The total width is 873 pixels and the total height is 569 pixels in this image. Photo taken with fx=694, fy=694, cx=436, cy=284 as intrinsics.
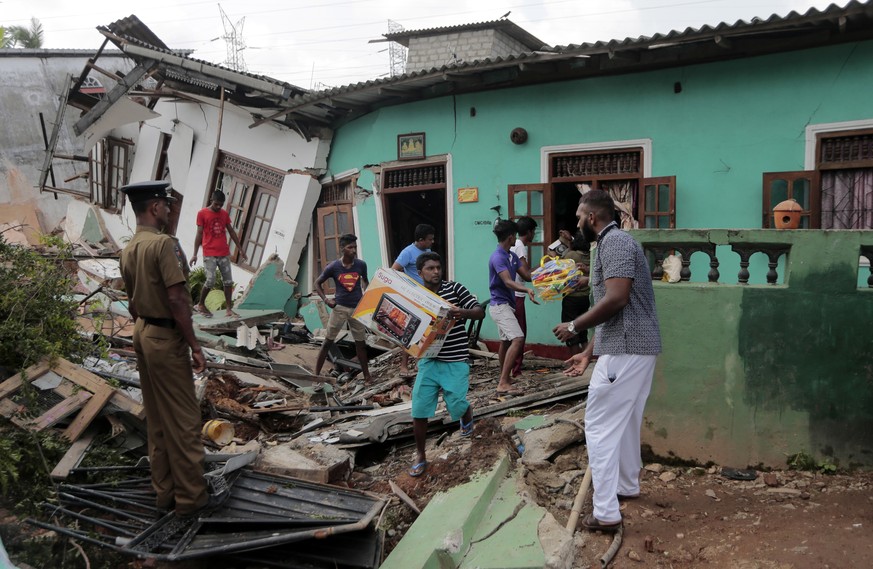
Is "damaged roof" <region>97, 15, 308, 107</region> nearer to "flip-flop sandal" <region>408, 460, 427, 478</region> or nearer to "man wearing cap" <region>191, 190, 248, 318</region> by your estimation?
"man wearing cap" <region>191, 190, 248, 318</region>

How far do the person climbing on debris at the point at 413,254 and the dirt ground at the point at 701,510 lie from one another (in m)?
2.75

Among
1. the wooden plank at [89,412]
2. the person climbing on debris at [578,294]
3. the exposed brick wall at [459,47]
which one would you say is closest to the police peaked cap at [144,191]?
the wooden plank at [89,412]

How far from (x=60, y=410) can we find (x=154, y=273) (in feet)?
5.48

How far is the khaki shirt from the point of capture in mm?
4062

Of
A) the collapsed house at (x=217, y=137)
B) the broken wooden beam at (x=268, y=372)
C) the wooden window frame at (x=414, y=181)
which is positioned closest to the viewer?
the broken wooden beam at (x=268, y=372)

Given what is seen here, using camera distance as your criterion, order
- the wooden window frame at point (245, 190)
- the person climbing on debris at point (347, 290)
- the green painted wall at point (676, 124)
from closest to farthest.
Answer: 1. the green painted wall at point (676, 124)
2. the person climbing on debris at point (347, 290)
3. the wooden window frame at point (245, 190)

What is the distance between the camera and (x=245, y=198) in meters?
13.3

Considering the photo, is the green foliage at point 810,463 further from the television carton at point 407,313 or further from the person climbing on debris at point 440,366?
the television carton at point 407,313

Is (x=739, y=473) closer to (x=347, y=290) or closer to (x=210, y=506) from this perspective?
(x=210, y=506)

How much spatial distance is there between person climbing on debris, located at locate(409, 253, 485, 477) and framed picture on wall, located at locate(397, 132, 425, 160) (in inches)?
209

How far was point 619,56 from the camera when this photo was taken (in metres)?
7.98

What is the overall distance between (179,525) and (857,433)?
416 cm

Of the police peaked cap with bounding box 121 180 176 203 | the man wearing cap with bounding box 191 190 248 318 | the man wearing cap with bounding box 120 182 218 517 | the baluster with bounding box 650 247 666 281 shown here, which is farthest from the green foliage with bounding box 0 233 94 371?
the baluster with bounding box 650 247 666 281

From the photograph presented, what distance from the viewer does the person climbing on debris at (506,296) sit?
697 cm
